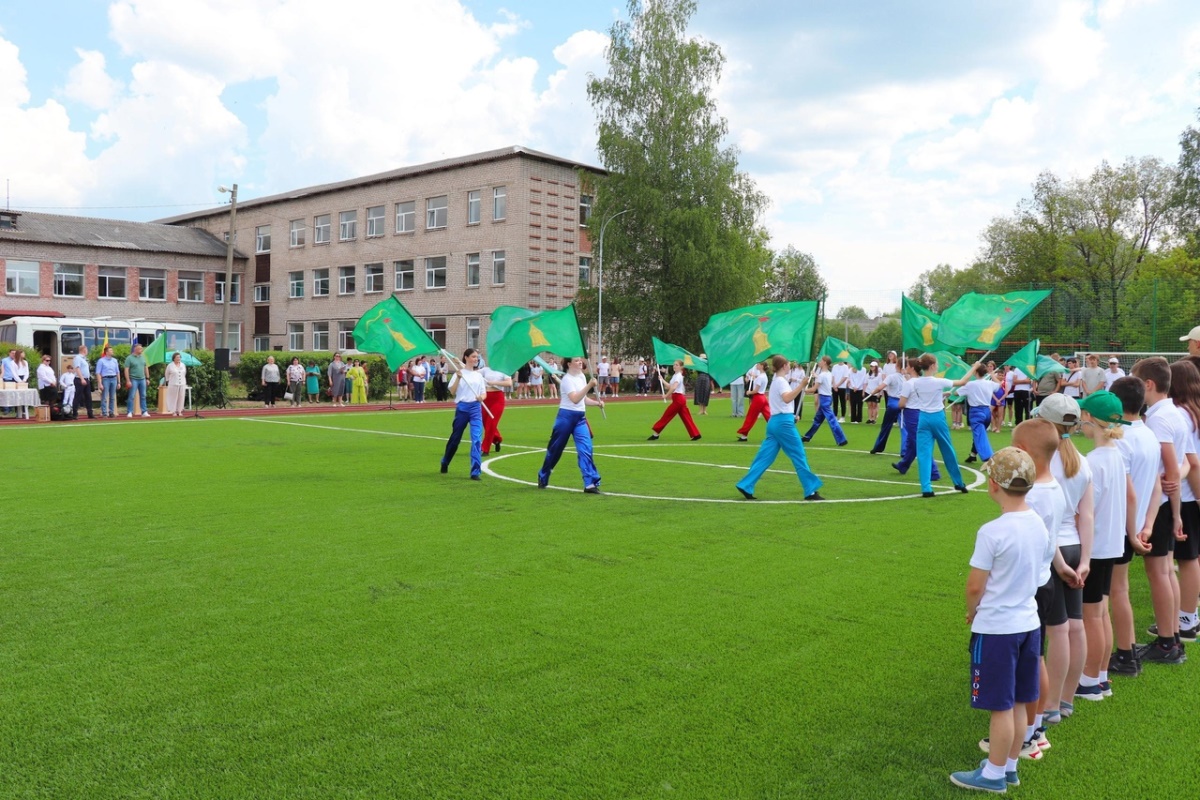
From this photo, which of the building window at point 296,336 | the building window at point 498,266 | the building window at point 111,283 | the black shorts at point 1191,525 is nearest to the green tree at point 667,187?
the building window at point 498,266

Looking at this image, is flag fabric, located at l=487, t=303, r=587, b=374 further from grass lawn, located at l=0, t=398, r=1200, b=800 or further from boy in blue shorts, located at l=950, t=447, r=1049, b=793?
boy in blue shorts, located at l=950, t=447, r=1049, b=793

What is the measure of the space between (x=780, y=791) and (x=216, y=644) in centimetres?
365

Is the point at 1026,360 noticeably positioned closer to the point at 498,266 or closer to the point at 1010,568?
the point at 1010,568

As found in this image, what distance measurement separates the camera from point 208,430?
23109 mm

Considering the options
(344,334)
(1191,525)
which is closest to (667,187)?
(344,334)

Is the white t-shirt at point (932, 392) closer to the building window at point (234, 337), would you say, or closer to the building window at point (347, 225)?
the building window at point (347, 225)

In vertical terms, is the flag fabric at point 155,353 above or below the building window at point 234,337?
below

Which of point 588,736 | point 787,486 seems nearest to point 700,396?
point 787,486

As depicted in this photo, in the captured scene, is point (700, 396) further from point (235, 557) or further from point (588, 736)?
point (588, 736)

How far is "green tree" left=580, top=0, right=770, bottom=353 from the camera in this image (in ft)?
151

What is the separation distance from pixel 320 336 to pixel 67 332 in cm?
2472

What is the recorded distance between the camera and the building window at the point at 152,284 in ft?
194

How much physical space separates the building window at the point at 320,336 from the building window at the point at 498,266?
15.3 m

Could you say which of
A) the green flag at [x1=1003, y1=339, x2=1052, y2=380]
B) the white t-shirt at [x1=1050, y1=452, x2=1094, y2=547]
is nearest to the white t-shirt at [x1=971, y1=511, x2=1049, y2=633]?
the white t-shirt at [x1=1050, y1=452, x2=1094, y2=547]
